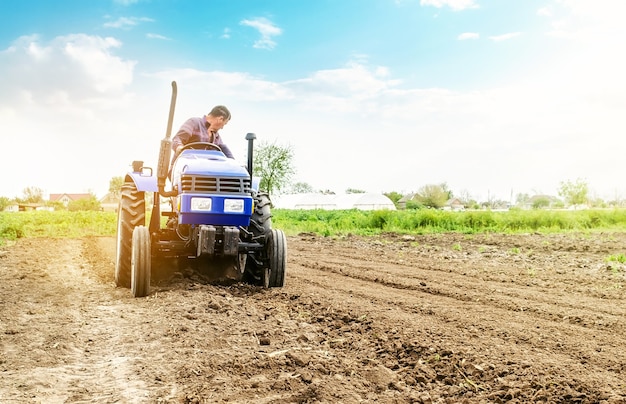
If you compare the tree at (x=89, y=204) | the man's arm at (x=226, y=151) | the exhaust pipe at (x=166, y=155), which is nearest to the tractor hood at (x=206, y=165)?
the exhaust pipe at (x=166, y=155)

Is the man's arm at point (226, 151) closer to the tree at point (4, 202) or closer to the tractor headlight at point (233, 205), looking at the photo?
the tractor headlight at point (233, 205)

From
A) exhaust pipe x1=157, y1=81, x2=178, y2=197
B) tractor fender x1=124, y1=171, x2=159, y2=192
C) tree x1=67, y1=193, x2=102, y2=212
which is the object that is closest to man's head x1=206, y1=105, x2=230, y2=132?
exhaust pipe x1=157, y1=81, x2=178, y2=197

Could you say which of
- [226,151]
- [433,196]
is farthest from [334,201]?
[226,151]

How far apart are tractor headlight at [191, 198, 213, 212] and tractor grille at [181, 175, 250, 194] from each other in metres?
0.13

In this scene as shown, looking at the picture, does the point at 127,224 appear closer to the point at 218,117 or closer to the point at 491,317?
the point at 218,117

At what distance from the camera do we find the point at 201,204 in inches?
263

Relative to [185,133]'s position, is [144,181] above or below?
below

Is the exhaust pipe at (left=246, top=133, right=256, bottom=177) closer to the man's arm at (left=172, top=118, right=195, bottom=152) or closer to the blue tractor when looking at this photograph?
the blue tractor

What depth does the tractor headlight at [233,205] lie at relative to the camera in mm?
6758

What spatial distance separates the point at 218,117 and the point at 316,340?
12.3 feet

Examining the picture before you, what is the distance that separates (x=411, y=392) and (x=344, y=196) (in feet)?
216

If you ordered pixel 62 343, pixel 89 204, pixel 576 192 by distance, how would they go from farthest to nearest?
pixel 576 192
pixel 89 204
pixel 62 343

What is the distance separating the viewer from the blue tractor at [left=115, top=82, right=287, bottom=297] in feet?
22.0

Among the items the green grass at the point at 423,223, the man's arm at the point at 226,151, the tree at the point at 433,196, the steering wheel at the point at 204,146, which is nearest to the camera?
A: the steering wheel at the point at 204,146
